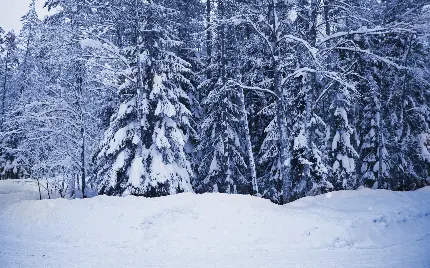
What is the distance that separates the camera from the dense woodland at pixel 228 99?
1280 cm

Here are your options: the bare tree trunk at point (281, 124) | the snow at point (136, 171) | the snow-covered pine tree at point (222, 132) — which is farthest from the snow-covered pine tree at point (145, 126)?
the bare tree trunk at point (281, 124)

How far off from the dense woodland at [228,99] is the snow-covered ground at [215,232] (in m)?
3.06

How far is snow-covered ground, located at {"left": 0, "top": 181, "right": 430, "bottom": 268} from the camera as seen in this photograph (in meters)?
7.22

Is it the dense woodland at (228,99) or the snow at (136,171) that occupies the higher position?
the dense woodland at (228,99)

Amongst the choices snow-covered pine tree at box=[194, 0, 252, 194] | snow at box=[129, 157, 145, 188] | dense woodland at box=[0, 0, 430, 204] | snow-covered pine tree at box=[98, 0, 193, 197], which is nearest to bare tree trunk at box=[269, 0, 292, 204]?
dense woodland at box=[0, 0, 430, 204]

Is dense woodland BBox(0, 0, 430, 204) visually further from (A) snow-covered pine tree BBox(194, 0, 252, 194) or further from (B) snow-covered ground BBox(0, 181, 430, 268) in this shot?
(B) snow-covered ground BBox(0, 181, 430, 268)

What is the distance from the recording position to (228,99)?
57.6ft

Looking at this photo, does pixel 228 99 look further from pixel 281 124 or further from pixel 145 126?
pixel 281 124

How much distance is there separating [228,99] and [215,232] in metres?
10.0

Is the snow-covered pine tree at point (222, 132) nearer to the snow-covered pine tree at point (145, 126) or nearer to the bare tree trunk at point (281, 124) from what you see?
the snow-covered pine tree at point (145, 126)

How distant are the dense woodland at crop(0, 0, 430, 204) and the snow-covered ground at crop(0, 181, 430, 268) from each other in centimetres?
306

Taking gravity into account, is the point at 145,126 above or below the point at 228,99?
below

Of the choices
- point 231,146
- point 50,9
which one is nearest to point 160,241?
point 231,146

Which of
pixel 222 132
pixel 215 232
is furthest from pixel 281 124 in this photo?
pixel 222 132
